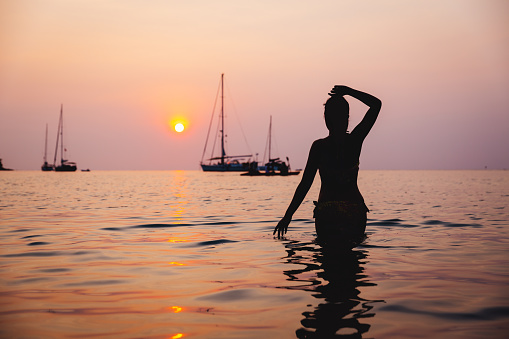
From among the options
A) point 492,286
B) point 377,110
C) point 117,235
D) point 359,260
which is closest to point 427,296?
point 492,286

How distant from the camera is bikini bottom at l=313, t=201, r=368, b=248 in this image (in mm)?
7207

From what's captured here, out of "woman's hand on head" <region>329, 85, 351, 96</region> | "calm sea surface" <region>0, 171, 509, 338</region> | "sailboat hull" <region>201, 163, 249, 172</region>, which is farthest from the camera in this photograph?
"sailboat hull" <region>201, 163, 249, 172</region>

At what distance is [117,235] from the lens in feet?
33.3

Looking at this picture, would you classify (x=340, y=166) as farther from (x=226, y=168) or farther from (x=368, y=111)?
(x=226, y=168)

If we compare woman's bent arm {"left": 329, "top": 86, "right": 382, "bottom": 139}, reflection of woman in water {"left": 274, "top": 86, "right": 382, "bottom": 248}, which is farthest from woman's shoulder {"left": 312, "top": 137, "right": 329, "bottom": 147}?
woman's bent arm {"left": 329, "top": 86, "right": 382, "bottom": 139}

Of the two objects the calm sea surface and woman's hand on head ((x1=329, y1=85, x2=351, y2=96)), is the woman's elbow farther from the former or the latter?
the calm sea surface

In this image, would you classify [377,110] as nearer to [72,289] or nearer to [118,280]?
[118,280]

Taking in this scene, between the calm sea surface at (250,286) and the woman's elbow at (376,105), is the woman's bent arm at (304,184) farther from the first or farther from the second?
the woman's elbow at (376,105)

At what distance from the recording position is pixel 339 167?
23.3 feet

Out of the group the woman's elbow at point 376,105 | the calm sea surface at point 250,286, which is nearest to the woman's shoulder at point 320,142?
the woman's elbow at point 376,105

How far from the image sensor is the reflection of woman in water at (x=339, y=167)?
708 centimetres

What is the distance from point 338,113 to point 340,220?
1.61m

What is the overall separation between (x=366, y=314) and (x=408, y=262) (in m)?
2.91

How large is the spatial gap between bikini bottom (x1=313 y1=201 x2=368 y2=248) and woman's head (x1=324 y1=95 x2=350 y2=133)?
1.13 metres
